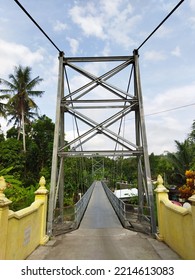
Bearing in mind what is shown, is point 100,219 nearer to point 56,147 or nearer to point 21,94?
point 56,147

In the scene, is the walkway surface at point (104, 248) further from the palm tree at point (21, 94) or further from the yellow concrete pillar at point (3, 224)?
the palm tree at point (21, 94)

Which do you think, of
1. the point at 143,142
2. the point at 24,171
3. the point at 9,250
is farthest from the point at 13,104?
the point at 9,250

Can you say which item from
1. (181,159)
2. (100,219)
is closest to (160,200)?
(100,219)

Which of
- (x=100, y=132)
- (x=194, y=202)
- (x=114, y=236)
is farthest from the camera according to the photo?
(x=100, y=132)

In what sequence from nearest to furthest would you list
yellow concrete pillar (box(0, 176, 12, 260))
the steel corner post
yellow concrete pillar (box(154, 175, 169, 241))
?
yellow concrete pillar (box(0, 176, 12, 260))
yellow concrete pillar (box(154, 175, 169, 241))
the steel corner post

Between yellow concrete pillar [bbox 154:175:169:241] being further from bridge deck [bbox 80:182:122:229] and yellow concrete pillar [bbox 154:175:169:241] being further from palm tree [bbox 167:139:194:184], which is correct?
palm tree [bbox 167:139:194:184]

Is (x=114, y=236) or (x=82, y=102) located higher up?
(x=82, y=102)

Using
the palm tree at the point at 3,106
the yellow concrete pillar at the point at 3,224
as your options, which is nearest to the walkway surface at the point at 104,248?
the yellow concrete pillar at the point at 3,224

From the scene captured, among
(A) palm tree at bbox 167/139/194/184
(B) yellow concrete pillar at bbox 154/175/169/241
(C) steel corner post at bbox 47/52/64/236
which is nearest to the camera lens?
(B) yellow concrete pillar at bbox 154/175/169/241

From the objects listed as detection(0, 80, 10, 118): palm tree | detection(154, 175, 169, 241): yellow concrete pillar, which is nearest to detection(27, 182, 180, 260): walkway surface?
detection(154, 175, 169, 241): yellow concrete pillar

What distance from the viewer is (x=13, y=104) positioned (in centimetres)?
2414

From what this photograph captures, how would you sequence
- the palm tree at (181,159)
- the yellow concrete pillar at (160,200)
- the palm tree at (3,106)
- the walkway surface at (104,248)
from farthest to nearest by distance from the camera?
the palm tree at (3,106), the palm tree at (181,159), the yellow concrete pillar at (160,200), the walkway surface at (104,248)
